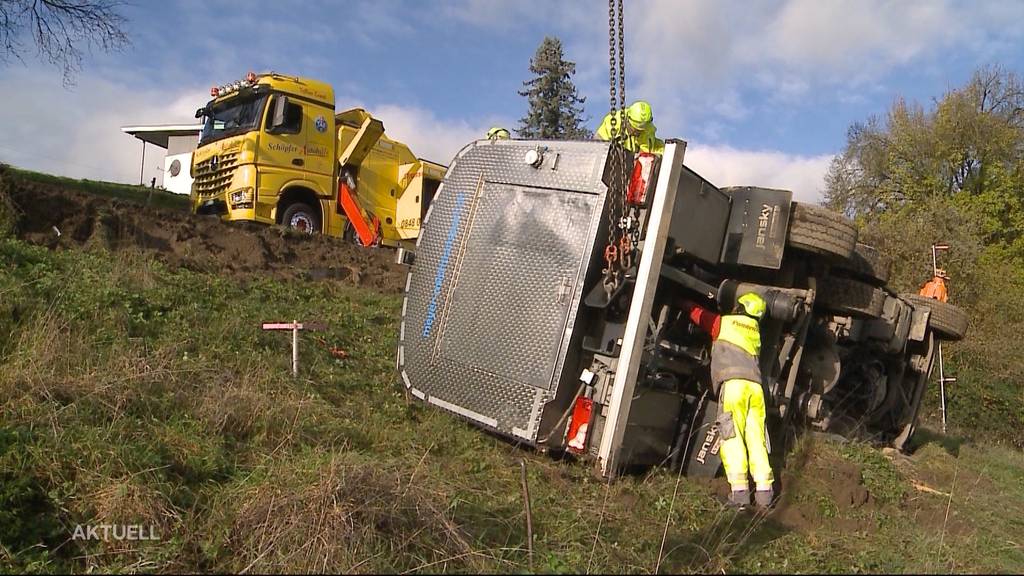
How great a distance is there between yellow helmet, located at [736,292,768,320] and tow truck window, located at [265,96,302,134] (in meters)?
8.90

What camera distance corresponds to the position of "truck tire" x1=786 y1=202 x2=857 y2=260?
16.7ft

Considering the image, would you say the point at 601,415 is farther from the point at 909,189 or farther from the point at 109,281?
the point at 909,189

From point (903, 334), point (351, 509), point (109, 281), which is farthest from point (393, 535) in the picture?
point (903, 334)

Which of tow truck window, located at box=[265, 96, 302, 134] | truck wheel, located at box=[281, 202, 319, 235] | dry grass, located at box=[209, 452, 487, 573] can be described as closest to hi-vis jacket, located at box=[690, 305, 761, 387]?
dry grass, located at box=[209, 452, 487, 573]

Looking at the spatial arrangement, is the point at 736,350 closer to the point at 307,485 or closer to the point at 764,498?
the point at 764,498

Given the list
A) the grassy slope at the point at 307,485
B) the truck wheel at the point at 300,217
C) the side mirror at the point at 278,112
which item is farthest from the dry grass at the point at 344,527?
the side mirror at the point at 278,112

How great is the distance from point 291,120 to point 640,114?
26.4ft

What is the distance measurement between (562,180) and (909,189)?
27.5m

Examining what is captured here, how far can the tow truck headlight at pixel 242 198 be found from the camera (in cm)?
1128

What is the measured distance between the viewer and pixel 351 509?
3.13m

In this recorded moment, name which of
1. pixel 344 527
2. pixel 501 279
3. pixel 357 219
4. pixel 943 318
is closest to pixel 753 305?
pixel 501 279

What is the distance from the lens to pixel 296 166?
11852 millimetres

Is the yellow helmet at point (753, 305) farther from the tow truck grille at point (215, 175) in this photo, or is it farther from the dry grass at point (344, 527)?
the tow truck grille at point (215, 175)

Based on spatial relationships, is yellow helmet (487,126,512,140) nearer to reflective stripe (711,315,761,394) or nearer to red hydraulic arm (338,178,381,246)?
reflective stripe (711,315,761,394)
